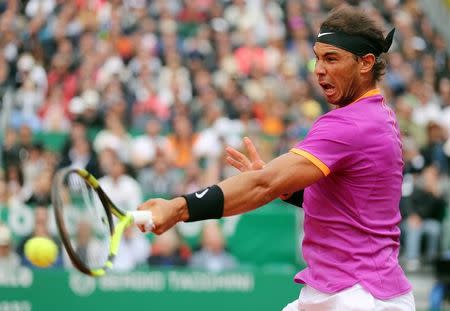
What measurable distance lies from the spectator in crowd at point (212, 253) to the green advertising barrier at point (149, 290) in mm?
676

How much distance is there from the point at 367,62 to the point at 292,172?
2.40 feet

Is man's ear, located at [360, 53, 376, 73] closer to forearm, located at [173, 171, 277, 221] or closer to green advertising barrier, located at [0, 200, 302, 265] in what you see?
forearm, located at [173, 171, 277, 221]

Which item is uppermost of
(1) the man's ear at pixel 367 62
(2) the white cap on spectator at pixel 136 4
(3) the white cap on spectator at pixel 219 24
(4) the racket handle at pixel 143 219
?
(2) the white cap on spectator at pixel 136 4

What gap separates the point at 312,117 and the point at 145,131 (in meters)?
2.44

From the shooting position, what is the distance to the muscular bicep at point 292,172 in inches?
177

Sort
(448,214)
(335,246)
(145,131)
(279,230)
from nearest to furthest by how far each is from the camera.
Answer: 1. (335,246)
2. (279,230)
3. (448,214)
4. (145,131)

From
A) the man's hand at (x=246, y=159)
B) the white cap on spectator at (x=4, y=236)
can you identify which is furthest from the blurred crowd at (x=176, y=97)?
the man's hand at (x=246, y=159)

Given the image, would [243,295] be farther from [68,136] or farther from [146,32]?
[146,32]

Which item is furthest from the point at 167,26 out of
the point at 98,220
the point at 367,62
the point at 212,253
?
the point at 367,62

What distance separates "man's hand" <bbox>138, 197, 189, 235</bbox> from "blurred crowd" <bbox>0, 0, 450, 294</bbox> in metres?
6.51

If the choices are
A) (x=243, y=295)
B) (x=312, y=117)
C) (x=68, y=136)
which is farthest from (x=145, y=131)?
(x=243, y=295)

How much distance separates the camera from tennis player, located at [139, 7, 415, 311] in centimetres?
471

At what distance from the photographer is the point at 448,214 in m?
12.5

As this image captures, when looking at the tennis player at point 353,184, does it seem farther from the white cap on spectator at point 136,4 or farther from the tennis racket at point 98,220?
the white cap on spectator at point 136,4
